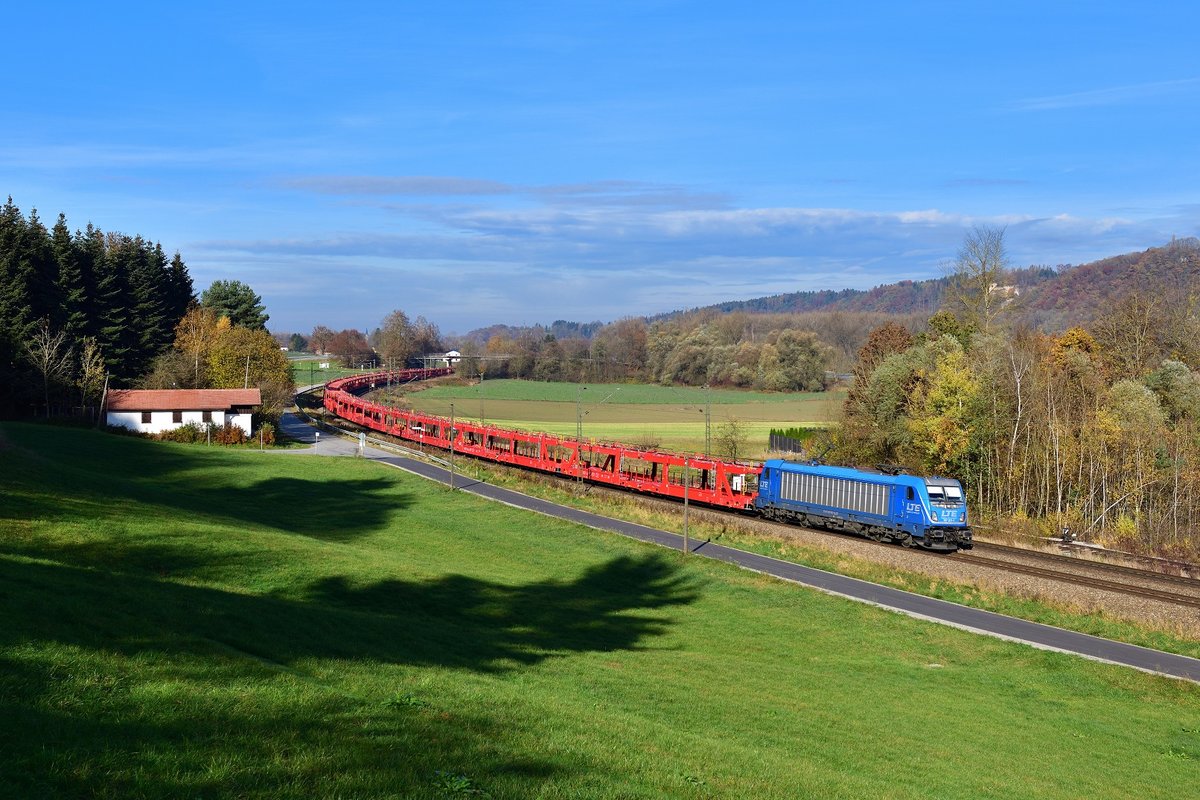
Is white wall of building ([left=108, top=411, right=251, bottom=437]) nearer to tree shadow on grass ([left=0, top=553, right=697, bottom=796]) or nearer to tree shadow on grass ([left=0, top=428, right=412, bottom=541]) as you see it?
tree shadow on grass ([left=0, top=428, right=412, bottom=541])

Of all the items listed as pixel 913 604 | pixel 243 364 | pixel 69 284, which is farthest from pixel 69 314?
pixel 913 604

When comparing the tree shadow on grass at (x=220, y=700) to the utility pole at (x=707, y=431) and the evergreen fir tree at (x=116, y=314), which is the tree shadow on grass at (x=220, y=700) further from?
the evergreen fir tree at (x=116, y=314)

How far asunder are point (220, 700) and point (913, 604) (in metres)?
29.2

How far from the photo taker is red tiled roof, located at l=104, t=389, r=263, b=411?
79.2m

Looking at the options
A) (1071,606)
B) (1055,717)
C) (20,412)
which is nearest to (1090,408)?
(1071,606)

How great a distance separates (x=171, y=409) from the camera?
80062 mm

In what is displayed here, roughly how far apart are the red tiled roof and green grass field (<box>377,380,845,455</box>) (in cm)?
2517

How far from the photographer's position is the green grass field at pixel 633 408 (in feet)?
336

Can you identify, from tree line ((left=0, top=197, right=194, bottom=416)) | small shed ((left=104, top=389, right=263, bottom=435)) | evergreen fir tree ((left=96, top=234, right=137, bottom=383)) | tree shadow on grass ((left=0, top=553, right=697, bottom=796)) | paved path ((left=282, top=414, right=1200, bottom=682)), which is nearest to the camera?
tree shadow on grass ((left=0, top=553, right=697, bottom=796))

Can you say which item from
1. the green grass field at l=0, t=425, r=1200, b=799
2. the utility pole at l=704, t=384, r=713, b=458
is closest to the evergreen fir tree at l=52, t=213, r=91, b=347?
the green grass field at l=0, t=425, r=1200, b=799

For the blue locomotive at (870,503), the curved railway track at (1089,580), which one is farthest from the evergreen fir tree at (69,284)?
the curved railway track at (1089,580)

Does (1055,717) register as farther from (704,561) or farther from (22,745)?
(22,745)

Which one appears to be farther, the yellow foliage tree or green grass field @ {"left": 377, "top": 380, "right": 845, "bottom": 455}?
green grass field @ {"left": 377, "top": 380, "right": 845, "bottom": 455}

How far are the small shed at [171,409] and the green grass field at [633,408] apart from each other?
24.6 m
